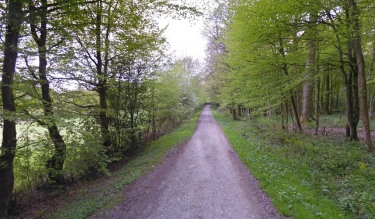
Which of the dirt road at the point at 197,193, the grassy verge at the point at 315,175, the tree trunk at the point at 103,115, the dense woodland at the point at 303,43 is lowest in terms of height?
the dirt road at the point at 197,193

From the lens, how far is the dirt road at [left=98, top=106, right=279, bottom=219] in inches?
177

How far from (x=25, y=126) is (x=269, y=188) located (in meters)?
6.82

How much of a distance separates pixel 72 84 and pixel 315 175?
845cm

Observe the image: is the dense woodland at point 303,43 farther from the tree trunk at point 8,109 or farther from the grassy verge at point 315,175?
the tree trunk at point 8,109

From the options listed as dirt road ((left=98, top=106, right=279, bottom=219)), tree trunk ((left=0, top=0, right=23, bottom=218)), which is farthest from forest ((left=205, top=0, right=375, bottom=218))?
tree trunk ((left=0, top=0, right=23, bottom=218))

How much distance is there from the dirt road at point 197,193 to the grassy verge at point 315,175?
46cm

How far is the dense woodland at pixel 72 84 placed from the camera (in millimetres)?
5004

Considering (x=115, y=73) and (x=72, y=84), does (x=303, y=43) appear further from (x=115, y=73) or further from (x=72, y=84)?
(x=72, y=84)

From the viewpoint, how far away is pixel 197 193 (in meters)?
5.43

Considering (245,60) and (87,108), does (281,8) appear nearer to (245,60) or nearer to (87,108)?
(245,60)

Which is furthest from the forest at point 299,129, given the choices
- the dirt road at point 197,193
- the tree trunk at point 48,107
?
the tree trunk at point 48,107

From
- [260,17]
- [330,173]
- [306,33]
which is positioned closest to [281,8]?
[260,17]

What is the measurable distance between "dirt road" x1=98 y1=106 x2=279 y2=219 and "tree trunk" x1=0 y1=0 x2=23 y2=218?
2995 millimetres

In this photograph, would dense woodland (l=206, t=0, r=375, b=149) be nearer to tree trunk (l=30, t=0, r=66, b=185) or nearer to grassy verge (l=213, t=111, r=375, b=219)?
grassy verge (l=213, t=111, r=375, b=219)
